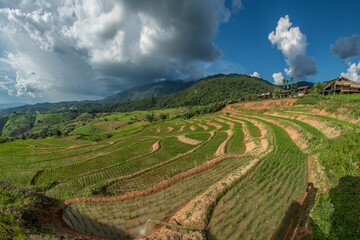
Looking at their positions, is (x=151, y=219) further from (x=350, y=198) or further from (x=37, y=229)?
(x=350, y=198)

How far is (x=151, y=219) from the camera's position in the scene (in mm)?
9344

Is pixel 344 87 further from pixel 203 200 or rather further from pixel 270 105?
pixel 203 200

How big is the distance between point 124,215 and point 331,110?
45273 mm

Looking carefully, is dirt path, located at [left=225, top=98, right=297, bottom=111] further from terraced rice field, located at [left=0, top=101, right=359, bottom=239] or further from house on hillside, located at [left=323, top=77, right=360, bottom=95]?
terraced rice field, located at [left=0, top=101, right=359, bottom=239]

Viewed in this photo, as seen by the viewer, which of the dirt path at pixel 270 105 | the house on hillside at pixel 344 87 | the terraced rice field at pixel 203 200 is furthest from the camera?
the dirt path at pixel 270 105

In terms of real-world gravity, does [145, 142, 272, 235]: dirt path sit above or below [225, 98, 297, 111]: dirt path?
below

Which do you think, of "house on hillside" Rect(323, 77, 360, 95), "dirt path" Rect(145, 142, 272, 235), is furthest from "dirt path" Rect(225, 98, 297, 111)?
"dirt path" Rect(145, 142, 272, 235)

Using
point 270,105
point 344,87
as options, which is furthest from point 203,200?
point 270,105

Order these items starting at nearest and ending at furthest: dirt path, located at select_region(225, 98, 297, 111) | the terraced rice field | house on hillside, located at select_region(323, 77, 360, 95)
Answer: the terraced rice field < house on hillside, located at select_region(323, 77, 360, 95) < dirt path, located at select_region(225, 98, 297, 111)

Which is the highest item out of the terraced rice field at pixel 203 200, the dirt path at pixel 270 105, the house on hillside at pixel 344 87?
the house on hillside at pixel 344 87

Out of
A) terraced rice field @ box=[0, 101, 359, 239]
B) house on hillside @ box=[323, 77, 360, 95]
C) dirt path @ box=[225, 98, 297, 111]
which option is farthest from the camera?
dirt path @ box=[225, 98, 297, 111]

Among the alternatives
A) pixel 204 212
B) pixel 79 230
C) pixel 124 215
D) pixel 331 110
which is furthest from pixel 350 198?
pixel 331 110

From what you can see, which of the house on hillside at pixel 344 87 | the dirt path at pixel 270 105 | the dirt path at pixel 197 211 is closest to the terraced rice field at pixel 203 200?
the dirt path at pixel 197 211

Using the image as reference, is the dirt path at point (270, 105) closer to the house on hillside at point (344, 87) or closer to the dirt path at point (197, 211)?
the house on hillside at point (344, 87)
